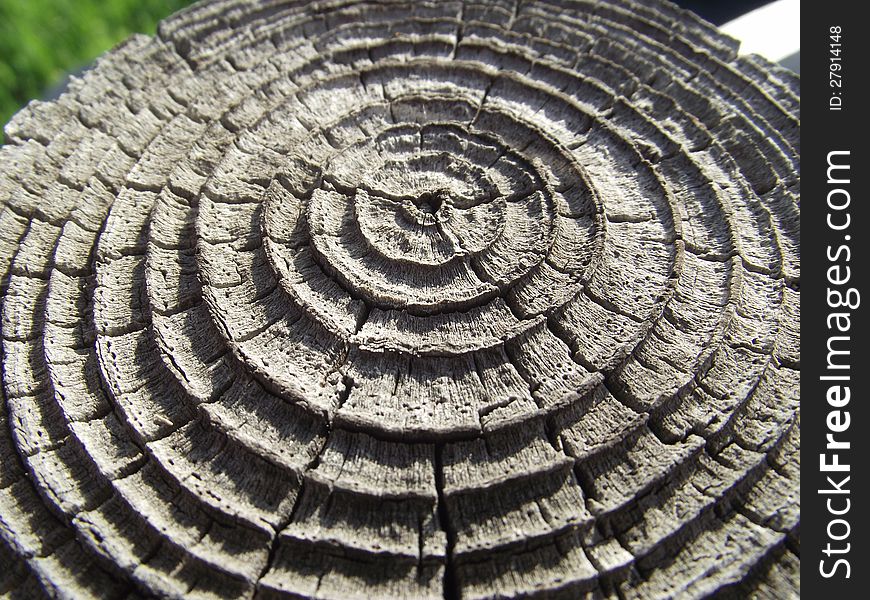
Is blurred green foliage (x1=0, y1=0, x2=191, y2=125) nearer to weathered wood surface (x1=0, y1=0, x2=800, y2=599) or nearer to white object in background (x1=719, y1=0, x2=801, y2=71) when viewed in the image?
weathered wood surface (x1=0, y1=0, x2=800, y2=599)

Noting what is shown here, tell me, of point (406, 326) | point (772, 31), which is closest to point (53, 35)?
point (406, 326)

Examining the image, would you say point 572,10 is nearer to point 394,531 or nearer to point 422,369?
point 422,369

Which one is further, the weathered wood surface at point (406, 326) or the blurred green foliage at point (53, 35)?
the blurred green foliage at point (53, 35)

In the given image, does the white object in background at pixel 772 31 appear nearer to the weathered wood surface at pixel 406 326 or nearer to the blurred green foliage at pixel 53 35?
the weathered wood surface at pixel 406 326

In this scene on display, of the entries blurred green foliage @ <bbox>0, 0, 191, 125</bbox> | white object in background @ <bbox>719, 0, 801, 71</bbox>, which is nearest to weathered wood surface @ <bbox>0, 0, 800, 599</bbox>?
white object in background @ <bbox>719, 0, 801, 71</bbox>

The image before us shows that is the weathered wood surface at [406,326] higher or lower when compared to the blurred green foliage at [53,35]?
lower

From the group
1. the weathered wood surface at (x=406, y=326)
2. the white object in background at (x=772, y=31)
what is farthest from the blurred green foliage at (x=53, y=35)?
the white object in background at (x=772, y=31)
